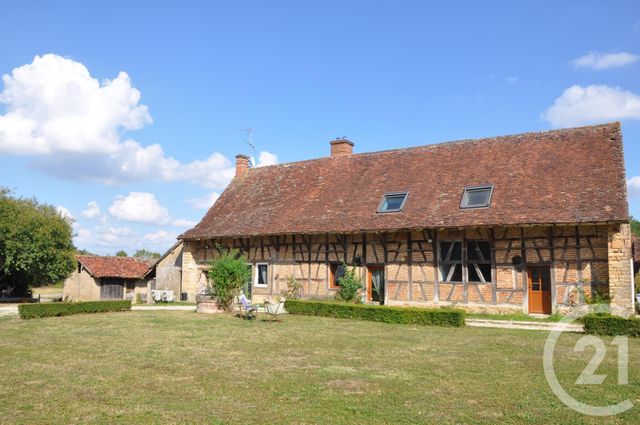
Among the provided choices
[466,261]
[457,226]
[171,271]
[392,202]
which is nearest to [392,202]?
[392,202]

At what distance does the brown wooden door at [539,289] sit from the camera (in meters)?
17.8

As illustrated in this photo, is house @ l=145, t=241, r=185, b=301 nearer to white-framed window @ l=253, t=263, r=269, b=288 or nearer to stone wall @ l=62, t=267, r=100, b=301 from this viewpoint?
stone wall @ l=62, t=267, r=100, b=301

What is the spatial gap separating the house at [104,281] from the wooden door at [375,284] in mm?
20855

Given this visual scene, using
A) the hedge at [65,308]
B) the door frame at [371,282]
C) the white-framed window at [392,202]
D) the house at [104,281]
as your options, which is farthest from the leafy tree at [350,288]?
A: the house at [104,281]

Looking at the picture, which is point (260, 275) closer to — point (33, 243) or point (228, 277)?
point (228, 277)

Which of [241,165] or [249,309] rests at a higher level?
[241,165]

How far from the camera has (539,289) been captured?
17969 millimetres

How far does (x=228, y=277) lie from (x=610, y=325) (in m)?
11.8

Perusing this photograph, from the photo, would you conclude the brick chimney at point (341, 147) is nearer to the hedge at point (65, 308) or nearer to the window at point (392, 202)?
the window at point (392, 202)

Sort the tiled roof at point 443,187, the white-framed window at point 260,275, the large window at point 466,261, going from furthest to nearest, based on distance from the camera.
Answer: the white-framed window at point 260,275
the large window at point 466,261
the tiled roof at point 443,187

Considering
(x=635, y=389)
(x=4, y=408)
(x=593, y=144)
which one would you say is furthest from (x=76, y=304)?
(x=593, y=144)

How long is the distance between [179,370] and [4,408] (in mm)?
2828

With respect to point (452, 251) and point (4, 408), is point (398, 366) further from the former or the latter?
point (452, 251)

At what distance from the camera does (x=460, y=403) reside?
7000 millimetres
